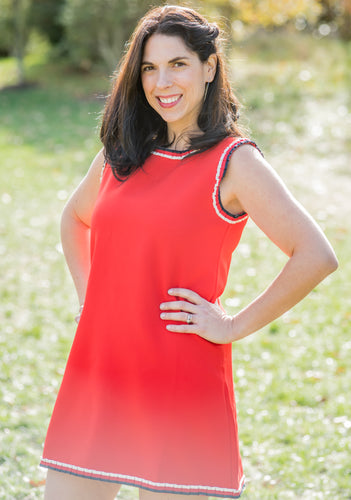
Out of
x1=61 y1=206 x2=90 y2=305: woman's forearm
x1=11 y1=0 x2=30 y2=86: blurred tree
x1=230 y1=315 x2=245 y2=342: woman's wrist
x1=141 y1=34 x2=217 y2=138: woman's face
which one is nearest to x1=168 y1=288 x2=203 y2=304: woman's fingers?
x1=230 y1=315 x2=245 y2=342: woman's wrist

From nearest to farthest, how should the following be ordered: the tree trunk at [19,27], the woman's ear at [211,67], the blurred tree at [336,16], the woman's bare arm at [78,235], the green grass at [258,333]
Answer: the woman's ear at [211,67] < the woman's bare arm at [78,235] < the green grass at [258,333] < the tree trunk at [19,27] < the blurred tree at [336,16]

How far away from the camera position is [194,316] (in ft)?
6.32

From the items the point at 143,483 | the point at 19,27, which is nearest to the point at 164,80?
the point at 143,483

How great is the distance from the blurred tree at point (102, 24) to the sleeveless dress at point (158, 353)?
14959 millimetres

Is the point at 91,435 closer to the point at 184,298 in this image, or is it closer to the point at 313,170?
the point at 184,298

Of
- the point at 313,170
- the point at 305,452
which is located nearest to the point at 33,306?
the point at 305,452

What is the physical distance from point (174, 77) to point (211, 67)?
0.16 m

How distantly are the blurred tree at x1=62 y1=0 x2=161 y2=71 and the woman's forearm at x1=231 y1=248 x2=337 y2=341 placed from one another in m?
15.1

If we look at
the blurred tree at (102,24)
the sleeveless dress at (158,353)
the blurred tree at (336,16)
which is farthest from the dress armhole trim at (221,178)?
the blurred tree at (336,16)

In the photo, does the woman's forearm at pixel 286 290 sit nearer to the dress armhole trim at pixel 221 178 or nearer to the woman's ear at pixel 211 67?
the dress armhole trim at pixel 221 178

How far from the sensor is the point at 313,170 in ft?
35.3

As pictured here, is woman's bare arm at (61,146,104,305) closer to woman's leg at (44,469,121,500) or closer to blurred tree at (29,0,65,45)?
woman's leg at (44,469,121,500)

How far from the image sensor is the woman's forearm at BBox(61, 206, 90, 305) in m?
2.48

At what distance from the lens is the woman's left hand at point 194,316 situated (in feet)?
6.29
